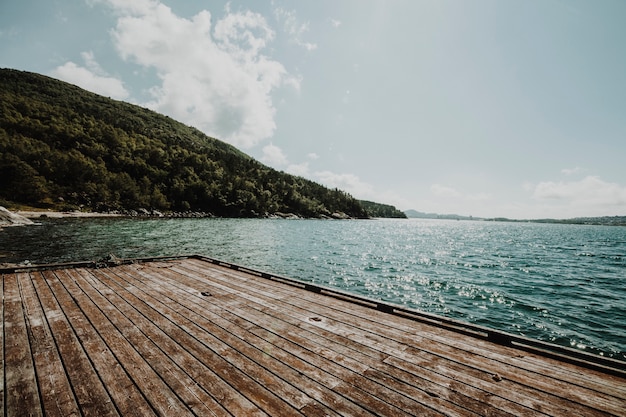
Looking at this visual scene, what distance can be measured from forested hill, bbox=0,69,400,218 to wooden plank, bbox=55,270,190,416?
77.0 meters

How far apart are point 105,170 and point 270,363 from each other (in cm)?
11478

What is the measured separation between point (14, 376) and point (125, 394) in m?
1.91

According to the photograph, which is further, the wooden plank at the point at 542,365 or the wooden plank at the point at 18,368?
the wooden plank at the point at 542,365

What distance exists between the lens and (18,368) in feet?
15.0

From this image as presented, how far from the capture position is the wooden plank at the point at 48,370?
373 centimetres

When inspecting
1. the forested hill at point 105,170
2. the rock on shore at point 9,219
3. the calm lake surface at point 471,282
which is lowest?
the calm lake surface at point 471,282

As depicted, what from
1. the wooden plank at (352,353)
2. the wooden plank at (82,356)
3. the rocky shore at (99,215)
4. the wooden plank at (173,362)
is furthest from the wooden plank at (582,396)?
the rocky shore at (99,215)

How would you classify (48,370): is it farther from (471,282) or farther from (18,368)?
(471,282)

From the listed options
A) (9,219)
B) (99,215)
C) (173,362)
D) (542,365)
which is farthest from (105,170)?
(542,365)

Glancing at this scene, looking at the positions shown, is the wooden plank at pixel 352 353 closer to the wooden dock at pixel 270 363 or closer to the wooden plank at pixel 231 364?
the wooden dock at pixel 270 363

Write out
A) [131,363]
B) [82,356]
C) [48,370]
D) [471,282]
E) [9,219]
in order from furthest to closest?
1. [9,219]
2. [471,282]
3. [82,356]
4. [131,363]
5. [48,370]

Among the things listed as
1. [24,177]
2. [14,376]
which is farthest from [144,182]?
[14,376]

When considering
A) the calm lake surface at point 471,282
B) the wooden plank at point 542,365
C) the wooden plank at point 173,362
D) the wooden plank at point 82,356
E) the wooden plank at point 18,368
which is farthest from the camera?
the calm lake surface at point 471,282

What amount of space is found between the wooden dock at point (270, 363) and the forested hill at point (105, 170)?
7830 centimetres
